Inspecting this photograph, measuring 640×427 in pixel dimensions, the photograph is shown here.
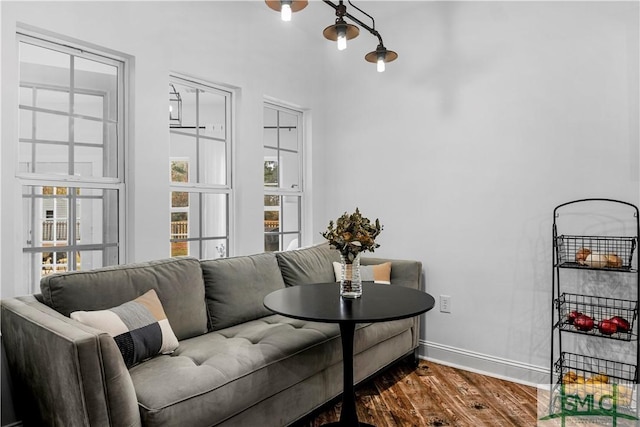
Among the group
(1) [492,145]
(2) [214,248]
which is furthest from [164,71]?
(1) [492,145]

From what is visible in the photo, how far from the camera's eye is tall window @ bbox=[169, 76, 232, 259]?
2941 mm

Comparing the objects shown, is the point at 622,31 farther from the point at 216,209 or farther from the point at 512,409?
the point at 216,209

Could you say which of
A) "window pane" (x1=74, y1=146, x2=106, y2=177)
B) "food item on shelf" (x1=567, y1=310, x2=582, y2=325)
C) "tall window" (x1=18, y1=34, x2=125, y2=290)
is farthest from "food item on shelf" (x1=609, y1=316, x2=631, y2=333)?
"window pane" (x1=74, y1=146, x2=106, y2=177)

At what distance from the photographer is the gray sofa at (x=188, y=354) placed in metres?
1.45

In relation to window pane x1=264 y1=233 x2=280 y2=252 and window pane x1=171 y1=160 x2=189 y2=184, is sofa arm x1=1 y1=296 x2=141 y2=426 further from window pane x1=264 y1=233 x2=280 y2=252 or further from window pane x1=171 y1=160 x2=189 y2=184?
window pane x1=264 y1=233 x2=280 y2=252

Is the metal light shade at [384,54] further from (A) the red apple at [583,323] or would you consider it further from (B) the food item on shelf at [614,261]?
(A) the red apple at [583,323]

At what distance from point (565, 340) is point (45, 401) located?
2.84 m

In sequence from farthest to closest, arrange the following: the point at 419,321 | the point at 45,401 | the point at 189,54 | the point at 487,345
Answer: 1. the point at 419,321
2. the point at 487,345
3. the point at 189,54
4. the point at 45,401

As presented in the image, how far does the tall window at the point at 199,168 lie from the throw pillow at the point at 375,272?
861mm

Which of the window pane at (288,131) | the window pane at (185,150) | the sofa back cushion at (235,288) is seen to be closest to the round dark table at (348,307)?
the sofa back cushion at (235,288)

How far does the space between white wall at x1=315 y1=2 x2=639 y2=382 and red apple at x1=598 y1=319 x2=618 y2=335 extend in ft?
1.34

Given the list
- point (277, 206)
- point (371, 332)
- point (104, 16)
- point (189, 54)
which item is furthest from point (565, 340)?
point (104, 16)

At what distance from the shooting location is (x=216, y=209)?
3215 mm

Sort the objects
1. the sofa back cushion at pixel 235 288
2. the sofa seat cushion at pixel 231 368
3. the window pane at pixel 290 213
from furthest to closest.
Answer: the window pane at pixel 290 213
the sofa back cushion at pixel 235 288
the sofa seat cushion at pixel 231 368
